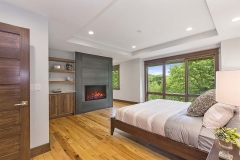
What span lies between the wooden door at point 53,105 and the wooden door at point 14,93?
7.17 ft

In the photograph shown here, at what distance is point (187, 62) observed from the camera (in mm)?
4602

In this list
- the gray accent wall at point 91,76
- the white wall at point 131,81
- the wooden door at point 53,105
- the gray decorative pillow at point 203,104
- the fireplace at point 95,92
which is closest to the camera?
the gray decorative pillow at point 203,104

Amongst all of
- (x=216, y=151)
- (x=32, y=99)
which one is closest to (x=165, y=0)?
(x=216, y=151)

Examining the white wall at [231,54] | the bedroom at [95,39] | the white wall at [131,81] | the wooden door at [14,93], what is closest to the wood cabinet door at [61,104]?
the bedroom at [95,39]

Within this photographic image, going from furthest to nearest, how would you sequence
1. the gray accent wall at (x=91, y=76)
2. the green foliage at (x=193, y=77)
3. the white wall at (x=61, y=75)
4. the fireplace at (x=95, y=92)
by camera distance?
the fireplace at (x=95, y=92), the gray accent wall at (x=91, y=76), the green foliage at (x=193, y=77), the white wall at (x=61, y=75)

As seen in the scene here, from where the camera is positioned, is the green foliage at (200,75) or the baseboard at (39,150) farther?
the green foliage at (200,75)

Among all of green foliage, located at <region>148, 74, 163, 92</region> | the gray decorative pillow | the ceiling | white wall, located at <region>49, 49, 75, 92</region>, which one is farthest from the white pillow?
white wall, located at <region>49, 49, 75, 92</region>

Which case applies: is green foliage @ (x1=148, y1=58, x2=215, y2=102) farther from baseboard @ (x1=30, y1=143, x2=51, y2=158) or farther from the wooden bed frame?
baseboard @ (x1=30, y1=143, x2=51, y2=158)

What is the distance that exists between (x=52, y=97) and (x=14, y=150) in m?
2.30

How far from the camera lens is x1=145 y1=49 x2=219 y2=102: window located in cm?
417

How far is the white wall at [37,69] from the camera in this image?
6.39 feet

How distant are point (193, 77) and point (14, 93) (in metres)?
5.28

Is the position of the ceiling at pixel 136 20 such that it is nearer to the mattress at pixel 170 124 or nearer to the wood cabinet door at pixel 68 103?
the wood cabinet door at pixel 68 103

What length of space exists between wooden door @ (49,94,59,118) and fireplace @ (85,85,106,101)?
1156 millimetres
